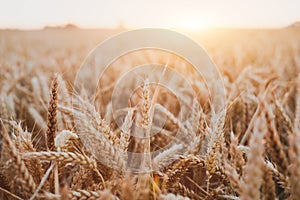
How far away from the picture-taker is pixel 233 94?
171 cm

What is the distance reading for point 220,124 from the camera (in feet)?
3.09

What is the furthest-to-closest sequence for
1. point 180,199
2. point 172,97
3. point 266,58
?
point 266,58 → point 172,97 → point 180,199

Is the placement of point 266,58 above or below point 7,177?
above

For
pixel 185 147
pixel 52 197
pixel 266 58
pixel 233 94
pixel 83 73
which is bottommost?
pixel 52 197

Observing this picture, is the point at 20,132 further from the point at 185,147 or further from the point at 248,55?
the point at 248,55

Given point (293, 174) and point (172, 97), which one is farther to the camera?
point (172, 97)

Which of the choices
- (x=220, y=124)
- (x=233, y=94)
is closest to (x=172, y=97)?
(x=233, y=94)

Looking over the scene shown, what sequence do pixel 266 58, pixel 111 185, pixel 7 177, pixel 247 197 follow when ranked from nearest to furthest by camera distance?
pixel 247 197
pixel 111 185
pixel 7 177
pixel 266 58

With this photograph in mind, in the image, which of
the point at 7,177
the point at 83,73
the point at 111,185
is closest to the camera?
the point at 111,185

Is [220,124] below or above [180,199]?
above

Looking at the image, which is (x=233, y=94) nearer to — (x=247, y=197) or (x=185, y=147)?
(x=185, y=147)

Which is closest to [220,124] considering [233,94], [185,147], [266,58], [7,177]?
Result: [185,147]

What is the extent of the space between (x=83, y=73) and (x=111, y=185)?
2.36 m

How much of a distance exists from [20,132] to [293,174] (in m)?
0.61
